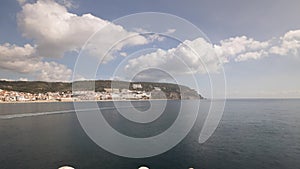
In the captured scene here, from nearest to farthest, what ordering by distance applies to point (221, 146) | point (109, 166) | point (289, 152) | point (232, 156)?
point (109, 166) → point (232, 156) → point (289, 152) → point (221, 146)

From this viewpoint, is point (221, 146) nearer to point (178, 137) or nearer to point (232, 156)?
point (232, 156)

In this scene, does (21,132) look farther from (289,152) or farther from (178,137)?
(289,152)

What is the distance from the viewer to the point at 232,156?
35.3 m

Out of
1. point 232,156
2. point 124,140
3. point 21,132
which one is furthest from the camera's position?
point 21,132

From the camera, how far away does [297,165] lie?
1248 inches

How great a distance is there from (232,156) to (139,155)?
49.5 feet

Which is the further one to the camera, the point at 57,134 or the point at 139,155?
the point at 57,134

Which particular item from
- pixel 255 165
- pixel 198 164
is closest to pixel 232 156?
pixel 255 165

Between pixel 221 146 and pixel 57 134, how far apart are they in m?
38.3

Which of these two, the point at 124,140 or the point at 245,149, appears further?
the point at 124,140

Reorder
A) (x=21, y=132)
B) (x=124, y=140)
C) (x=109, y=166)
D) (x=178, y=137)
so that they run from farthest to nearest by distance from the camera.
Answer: (x=21, y=132) < (x=178, y=137) < (x=124, y=140) < (x=109, y=166)

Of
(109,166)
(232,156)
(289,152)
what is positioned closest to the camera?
(109,166)

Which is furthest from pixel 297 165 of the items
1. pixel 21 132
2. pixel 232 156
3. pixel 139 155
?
pixel 21 132

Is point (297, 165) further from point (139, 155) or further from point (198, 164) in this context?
point (139, 155)
